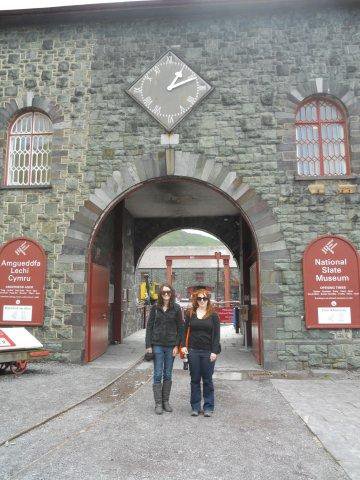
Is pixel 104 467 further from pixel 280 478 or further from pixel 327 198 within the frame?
pixel 327 198

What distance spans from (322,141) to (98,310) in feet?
20.9

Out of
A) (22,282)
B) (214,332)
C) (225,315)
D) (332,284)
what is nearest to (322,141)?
(332,284)

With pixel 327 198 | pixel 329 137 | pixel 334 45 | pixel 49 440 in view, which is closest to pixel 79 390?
pixel 49 440

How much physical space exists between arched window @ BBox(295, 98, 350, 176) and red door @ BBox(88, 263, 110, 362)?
517 centimetres

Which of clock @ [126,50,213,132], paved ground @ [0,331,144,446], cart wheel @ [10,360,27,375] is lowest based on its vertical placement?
paved ground @ [0,331,144,446]

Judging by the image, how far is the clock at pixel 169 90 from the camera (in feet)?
29.6

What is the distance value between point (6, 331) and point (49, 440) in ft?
12.7

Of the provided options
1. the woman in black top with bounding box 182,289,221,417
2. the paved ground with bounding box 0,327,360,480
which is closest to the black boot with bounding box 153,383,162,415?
the paved ground with bounding box 0,327,360,480

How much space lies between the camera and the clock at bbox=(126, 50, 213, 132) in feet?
29.6

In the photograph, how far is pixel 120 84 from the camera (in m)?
9.27

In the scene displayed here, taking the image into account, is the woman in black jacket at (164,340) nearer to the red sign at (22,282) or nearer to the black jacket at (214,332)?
the black jacket at (214,332)

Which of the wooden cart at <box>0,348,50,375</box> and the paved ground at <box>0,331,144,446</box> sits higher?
the wooden cart at <box>0,348,50,375</box>

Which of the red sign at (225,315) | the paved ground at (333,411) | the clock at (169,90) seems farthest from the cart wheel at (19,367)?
the red sign at (225,315)

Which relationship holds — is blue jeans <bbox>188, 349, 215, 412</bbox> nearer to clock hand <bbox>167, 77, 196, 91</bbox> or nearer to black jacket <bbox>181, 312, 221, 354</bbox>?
black jacket <bbox>181, 312, 221, 354</bbox>
